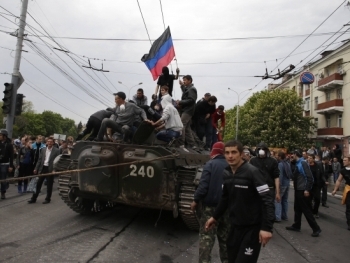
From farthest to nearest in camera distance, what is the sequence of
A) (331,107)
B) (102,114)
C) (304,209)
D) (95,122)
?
(331,107), (102,114), (95,122), (304,209)

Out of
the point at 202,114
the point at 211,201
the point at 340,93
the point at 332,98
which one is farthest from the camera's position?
the point at 332,98

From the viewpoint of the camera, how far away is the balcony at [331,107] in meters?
39.8

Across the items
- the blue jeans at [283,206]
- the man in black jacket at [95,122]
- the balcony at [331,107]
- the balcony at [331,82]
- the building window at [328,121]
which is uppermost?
the balcony at [331,82]

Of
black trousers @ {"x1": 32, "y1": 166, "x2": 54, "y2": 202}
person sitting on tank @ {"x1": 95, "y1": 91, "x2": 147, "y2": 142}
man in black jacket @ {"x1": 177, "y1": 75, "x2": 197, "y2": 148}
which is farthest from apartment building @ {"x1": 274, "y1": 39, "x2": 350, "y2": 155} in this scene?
person sitting on tank @ {"x1": 95, "y1": 91, "x2": 147, "y2": 142}

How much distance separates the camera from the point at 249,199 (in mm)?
3904

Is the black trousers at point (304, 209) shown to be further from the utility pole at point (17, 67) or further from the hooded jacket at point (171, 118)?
the utility pole at point (17, 67)

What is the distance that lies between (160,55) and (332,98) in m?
34.8

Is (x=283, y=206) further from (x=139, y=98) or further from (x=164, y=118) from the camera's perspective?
(x=139, y=98)

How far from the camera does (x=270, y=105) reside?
1662 inches

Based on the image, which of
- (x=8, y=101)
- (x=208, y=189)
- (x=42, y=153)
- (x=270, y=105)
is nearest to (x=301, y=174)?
(x=208, y=189)

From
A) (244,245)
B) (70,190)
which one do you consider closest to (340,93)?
(70,190)

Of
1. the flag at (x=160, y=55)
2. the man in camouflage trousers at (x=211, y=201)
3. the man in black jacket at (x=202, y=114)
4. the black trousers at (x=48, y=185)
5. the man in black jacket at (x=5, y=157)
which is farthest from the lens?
the flag at (x=160, y=55)

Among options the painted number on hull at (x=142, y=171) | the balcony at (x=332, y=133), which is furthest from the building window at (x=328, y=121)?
the painted number on hull at (x=142, y=171)

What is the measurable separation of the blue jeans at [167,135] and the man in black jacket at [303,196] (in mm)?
2773
